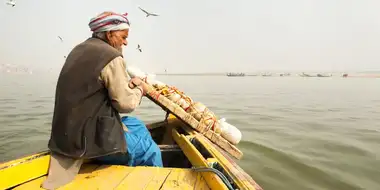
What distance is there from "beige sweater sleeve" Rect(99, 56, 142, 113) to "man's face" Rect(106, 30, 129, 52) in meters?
0.37

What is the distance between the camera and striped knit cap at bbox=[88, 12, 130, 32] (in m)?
2.71

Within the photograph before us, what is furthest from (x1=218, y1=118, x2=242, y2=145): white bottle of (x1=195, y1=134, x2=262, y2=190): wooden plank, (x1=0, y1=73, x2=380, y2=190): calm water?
(x1=195, y1=134, x2=262, y2=190): wooden plank

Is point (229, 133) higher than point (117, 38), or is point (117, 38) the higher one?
point (117, 38)

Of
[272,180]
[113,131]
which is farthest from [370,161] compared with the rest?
[113,131]

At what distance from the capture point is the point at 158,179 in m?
2.53

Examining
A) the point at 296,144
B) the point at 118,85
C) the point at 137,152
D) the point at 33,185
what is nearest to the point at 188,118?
the point at 137,152

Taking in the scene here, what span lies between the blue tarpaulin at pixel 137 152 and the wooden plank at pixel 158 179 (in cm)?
41

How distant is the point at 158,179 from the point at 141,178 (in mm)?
166

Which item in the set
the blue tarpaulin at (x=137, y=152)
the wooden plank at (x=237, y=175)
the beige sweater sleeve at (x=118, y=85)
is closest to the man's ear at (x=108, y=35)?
the beige sweater sleeve at (x=118, y=85)

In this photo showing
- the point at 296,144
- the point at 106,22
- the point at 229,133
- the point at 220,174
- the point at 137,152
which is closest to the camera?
the point at 220,174

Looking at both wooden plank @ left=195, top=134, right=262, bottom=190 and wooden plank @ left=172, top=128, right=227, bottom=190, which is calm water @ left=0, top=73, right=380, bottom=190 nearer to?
wooden plank @ left=172, top=128, right=227, bottom=190

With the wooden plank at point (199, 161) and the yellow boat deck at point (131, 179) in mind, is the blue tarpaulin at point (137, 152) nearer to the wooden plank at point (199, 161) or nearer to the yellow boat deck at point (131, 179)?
the yellow boat deck at point (131, 179)

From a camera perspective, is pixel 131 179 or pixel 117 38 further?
pixel 117 38

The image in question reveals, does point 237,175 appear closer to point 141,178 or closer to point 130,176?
point 141,178
